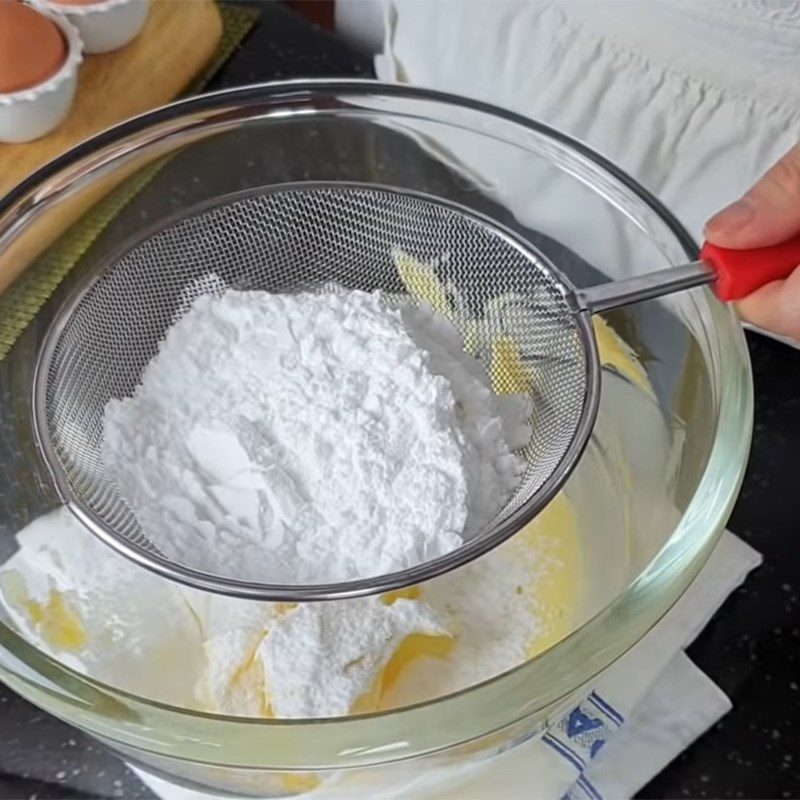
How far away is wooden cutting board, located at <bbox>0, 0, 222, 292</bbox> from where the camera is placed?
85 centimetres

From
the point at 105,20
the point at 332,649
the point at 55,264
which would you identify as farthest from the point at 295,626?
the point at 105,20

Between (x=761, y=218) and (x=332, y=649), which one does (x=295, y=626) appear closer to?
(x=332, y=649)

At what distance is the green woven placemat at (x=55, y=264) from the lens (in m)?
0.68

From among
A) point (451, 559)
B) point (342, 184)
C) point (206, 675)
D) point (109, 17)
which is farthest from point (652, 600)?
point (109, 17)

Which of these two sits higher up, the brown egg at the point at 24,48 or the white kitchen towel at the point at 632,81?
the white kitchen towel at the point at 632,81

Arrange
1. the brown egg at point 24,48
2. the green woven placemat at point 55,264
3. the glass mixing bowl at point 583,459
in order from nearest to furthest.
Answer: the glass mixing bowl at point 583,459 → the green woven placemat at point 55,264 → the brown egg at point 24,48

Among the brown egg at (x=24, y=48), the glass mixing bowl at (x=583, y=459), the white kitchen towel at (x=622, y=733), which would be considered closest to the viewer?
the glass mixing bowl at (x=583, y=459)

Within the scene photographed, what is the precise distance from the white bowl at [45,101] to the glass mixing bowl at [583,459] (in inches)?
4.8

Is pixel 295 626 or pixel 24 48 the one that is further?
pixel 24 48

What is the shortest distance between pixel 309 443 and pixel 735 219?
0.73ft

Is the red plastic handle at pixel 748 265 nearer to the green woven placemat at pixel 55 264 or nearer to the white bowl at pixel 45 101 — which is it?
the green woven placemat at pixel 55 264

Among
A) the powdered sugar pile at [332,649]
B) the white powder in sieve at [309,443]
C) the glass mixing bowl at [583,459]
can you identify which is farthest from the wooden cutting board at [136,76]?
the powdered sugar pile at [332,649]

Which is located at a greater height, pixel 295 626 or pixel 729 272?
pixel 729 272

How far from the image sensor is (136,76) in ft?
2.97
